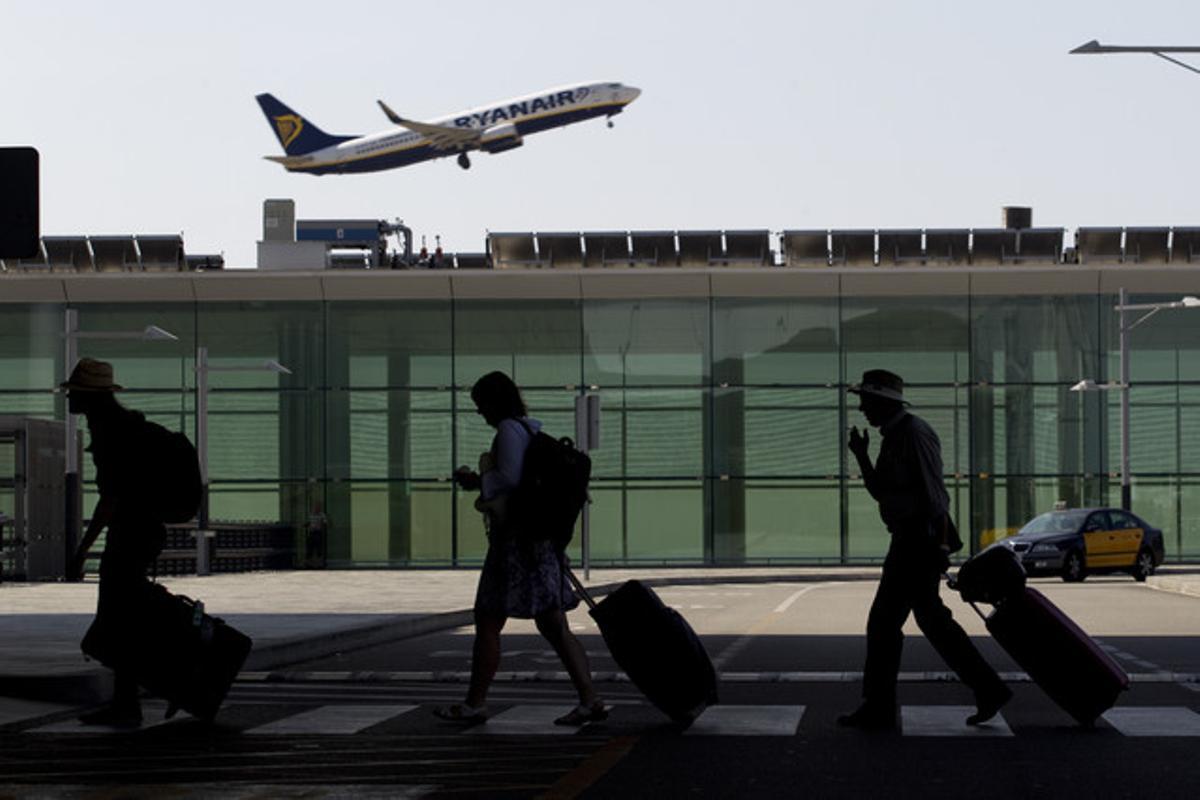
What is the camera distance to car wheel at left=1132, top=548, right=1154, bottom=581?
140ft

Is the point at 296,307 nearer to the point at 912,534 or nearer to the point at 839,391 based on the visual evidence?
the point at 839,391

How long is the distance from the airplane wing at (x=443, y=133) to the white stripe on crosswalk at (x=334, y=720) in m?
84.0

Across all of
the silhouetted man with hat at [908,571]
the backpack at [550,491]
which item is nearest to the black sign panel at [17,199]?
the backpack at [550,491]

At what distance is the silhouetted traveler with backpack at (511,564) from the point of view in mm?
11859

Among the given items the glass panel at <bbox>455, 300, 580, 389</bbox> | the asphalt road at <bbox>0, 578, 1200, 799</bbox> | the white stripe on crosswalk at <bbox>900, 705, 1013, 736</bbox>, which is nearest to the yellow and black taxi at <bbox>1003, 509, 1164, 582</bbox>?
the glass panel at <bbox>455, 300, 580, 389</bbox>

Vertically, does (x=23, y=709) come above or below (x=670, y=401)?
below

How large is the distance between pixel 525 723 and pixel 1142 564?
32140 mm

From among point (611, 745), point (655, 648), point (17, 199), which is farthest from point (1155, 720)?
point (17, 199)

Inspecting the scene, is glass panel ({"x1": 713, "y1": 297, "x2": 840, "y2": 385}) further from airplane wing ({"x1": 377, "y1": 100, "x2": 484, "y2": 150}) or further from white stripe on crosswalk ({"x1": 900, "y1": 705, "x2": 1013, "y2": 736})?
airplane wing ({"x1": 377, "y1": 100, "x2": 484, "y2": 150})

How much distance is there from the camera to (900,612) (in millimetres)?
11914

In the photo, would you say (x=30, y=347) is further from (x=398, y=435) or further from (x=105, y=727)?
(x=105, y=727)

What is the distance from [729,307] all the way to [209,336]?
437 inches

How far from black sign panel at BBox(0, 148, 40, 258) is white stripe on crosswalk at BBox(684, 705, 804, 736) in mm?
4283

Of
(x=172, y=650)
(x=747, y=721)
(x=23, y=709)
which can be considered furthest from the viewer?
(x=23, y=709)
